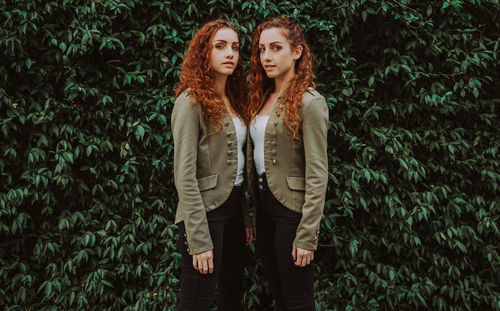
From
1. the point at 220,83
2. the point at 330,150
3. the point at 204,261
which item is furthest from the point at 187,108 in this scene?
the point at 330,150

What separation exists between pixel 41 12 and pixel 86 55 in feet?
1.38

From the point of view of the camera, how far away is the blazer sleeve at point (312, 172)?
6.11 ft

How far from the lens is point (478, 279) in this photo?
9.92 feet

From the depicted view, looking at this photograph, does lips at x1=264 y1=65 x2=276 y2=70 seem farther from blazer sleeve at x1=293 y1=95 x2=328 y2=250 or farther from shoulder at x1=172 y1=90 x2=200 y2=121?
shoulder at x1=172 y1=90 x2=200 y2=121

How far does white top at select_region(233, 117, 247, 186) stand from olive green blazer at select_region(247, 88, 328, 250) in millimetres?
149

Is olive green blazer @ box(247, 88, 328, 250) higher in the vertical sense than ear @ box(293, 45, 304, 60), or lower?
lower

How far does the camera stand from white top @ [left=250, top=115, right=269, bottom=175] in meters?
2.01

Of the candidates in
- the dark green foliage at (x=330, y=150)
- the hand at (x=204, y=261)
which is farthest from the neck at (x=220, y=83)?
the hand at (x=204, y=261)

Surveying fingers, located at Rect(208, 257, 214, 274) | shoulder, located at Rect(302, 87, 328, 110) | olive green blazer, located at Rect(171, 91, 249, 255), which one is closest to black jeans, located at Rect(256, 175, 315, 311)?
olive green blazer, located at Rect(171, 91, 249, 255)

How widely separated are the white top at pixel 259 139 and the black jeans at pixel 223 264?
17cm

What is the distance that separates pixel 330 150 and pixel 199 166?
4.51 feet

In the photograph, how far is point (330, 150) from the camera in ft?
9.84

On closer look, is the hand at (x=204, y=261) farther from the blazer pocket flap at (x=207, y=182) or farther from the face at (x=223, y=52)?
the face at (x=223, y=52)

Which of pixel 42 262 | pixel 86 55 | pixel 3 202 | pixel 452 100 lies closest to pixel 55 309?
pixel 42 262
